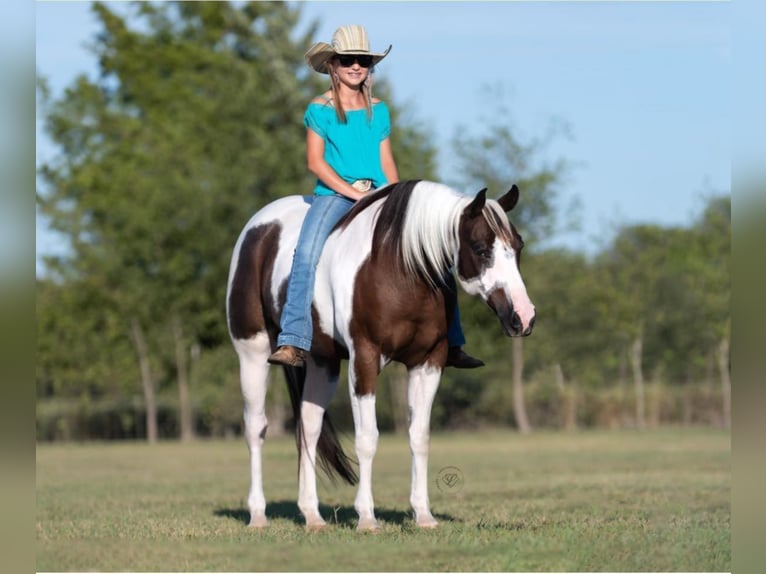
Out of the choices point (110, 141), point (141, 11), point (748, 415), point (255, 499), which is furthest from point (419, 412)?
point (141, 11)

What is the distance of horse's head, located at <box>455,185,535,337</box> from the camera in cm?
744

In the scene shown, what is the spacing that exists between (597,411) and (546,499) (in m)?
27.3

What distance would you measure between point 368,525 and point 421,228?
6.51 feet

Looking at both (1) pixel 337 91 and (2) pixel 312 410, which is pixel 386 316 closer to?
(2) pixel 312 410

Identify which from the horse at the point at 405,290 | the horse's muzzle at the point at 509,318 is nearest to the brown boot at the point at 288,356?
the horse at the point at 405,290

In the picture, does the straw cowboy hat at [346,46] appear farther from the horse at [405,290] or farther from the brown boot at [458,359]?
the brown boot at [458,359]

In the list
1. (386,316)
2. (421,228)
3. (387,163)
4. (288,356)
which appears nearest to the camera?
(421,228)

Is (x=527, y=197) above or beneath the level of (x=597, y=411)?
above

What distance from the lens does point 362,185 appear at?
889 centimetres

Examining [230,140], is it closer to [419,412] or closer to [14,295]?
[419,412]

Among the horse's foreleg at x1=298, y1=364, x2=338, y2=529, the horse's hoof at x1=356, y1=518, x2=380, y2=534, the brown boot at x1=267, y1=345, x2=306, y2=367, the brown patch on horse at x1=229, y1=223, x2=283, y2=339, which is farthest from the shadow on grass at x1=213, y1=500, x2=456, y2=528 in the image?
the brown patch on horse at x1=229, y1=223, x2=283, y2=339

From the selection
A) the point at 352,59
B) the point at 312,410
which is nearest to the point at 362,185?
the point at 352,59

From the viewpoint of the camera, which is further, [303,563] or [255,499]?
[255,499]

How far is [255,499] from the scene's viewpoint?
29.7 feet
